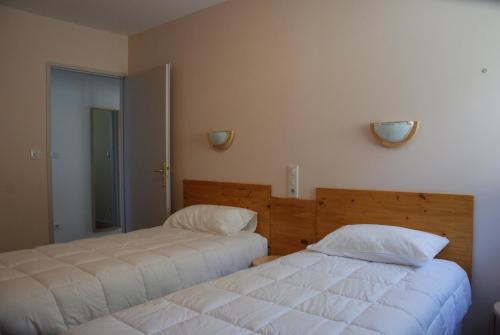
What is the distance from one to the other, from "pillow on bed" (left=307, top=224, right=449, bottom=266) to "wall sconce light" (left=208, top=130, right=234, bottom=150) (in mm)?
1300

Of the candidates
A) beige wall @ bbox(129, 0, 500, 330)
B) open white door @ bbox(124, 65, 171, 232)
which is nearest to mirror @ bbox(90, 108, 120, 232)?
open white door @ bbox(124, 65, 171, 232)

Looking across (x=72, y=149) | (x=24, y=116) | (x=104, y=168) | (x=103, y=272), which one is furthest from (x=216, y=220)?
(x=104, y=168)

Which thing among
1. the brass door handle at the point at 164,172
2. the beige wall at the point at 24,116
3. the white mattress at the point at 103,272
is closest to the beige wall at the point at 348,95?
the brass door handle at the point at 164,172

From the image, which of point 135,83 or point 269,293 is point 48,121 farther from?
point 269,293

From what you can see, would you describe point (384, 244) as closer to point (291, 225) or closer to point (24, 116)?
point (291, 225)

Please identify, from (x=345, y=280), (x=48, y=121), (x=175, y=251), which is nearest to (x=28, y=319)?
(x=175, y=251)

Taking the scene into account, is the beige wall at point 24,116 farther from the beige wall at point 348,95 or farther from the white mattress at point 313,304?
the white mattress at point 313,304

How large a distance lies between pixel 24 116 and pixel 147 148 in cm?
116

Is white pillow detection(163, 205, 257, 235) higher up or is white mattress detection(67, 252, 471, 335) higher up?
white pillow detection(163, 205, 257, 235)

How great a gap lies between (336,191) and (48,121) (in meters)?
2.88

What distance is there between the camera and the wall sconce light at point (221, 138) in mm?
3193

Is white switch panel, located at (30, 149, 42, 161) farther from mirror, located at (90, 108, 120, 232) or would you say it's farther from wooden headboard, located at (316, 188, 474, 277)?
wooden headboard, located at (316, 188, 474, 277)

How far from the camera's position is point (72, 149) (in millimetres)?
5004

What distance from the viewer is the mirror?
5.23 metres
